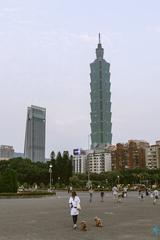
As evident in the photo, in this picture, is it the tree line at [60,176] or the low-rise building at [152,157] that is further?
the low-rise building at [152,157]

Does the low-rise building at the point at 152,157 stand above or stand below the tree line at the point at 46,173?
above

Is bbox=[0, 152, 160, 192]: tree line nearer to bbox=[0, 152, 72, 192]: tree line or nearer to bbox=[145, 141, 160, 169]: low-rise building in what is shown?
bbox=[0, 152, 72, 192]: tree line

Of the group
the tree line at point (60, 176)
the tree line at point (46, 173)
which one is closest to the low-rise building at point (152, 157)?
the tree line at point (60, 176)

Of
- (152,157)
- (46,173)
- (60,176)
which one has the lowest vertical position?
(60,176)

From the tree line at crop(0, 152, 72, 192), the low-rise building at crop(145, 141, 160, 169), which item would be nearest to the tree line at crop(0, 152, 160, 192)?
the tree line at crop(0, 152, 72, 192)

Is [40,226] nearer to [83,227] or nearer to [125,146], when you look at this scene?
[83,227]

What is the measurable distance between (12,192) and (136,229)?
134 feet

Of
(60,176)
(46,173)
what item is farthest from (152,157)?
(60,176)

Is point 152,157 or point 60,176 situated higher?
point 152,157

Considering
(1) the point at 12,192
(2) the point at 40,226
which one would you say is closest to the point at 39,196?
(1) the point at 12,192

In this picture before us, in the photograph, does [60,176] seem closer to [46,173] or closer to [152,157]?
[46,173]

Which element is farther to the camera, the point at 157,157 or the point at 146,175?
the point at 157,157

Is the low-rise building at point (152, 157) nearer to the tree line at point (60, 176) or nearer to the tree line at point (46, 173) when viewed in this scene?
the tree line at point (60, 176)

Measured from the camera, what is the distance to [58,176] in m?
108
